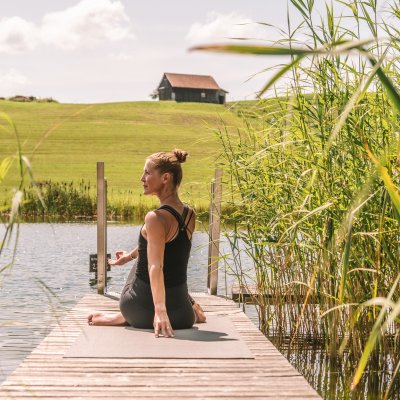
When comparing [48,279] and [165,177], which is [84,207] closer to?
[48,279]

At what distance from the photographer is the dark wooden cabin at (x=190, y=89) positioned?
4065 inches

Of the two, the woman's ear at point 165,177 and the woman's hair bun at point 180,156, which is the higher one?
the woman's hair bun at point 180,156

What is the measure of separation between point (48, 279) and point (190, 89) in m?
92.7

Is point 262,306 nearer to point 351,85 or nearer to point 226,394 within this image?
point 351,85

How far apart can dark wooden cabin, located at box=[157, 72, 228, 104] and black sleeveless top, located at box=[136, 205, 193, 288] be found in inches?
3862

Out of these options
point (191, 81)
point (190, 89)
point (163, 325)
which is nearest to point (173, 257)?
point (163, 325)

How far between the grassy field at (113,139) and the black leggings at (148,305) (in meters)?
30.6

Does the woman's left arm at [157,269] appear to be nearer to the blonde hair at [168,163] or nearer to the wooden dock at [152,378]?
the blonde hair at [168,163]

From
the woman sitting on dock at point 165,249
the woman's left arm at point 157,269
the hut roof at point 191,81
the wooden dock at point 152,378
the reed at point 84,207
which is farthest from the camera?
the hut roof at point 191,81

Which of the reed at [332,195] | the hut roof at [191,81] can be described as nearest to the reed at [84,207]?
the reed at [332,195]

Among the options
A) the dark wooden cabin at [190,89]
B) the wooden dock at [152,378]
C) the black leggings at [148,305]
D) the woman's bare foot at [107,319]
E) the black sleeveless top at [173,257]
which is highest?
the dark wooden cabin at [190,89]

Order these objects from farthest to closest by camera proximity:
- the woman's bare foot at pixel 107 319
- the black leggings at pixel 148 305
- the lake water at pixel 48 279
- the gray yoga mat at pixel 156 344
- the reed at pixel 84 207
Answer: the reed at pixel 84 207
the lake water at pixel 48 279
the woman's bare foot at pixel 107 319
the black leggings at pixel 148 305
the gray yoga mat at pixel 156 344

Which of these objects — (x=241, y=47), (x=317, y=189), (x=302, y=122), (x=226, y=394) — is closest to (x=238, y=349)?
(x=226, y=394)

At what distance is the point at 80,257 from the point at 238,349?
38.3 feet
